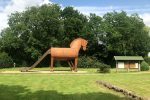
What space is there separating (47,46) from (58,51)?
66.2 ft

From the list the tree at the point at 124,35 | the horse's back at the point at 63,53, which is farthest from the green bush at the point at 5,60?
the tree at the point at 124,35

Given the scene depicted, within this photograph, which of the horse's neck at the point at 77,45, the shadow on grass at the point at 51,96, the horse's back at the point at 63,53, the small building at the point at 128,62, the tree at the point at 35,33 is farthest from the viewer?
the tree at the point at 35,33

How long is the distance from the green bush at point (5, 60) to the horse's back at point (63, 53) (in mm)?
18355

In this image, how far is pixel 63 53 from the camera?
148 feet

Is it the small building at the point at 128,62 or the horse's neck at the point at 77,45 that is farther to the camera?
the small building at the point at 128,62

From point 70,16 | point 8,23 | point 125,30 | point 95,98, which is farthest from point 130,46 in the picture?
point 95,98

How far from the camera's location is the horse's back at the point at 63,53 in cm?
4506

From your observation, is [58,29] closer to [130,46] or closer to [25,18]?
[25,18]

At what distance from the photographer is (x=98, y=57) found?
69.9 metres

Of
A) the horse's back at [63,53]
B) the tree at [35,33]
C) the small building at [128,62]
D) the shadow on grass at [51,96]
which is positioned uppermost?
the tree at [35,33]

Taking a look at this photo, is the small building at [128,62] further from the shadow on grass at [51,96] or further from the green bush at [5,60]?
the shadow on grass at [51,96]

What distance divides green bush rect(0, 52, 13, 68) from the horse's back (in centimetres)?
1835

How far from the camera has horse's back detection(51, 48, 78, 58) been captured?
148ft

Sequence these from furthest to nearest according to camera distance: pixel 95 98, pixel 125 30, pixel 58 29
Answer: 1. pixel 125 30
2. pixel 58 29
3. pixel 95 98
